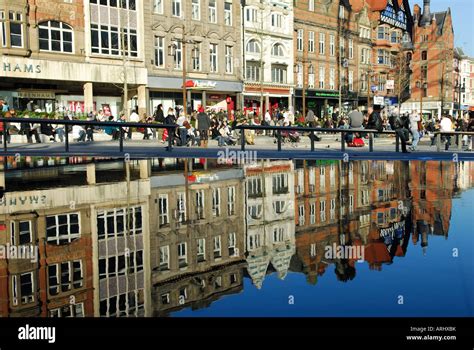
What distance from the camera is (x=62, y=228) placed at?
5.68 metres

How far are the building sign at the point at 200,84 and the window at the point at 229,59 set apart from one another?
2.80 m

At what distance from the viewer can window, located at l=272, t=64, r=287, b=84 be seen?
185 ft

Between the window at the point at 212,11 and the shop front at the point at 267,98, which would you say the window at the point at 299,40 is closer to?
the shop front at the point at 267,98

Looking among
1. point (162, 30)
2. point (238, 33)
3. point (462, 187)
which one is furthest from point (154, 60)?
point (462, 187)

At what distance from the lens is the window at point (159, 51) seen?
44.6m

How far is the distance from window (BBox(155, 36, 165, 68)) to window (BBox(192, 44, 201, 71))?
307cm

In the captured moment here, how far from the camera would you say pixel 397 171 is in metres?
12.3

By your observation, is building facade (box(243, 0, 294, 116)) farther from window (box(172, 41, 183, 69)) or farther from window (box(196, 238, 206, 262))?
window (box(196, 238, 206, 262))

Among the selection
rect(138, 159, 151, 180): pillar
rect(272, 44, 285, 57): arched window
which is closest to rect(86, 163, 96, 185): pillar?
rect(138, 159, 151, 180): pillar

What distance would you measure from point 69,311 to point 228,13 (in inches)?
1950

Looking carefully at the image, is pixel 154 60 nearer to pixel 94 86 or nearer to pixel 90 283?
pixel 94 86

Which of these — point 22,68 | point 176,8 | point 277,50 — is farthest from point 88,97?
point 277,50

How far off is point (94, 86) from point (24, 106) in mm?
5533

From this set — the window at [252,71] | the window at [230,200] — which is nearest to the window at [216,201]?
the window at [230,200]
